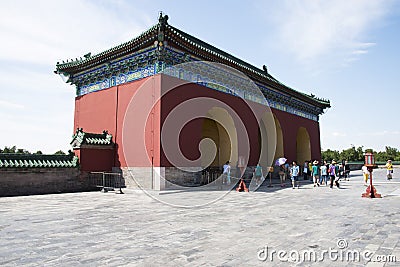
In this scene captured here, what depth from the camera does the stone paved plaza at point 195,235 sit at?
3.52 meters

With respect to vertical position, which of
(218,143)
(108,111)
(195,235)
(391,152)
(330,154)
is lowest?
(195,235)

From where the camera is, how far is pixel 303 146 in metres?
23.7

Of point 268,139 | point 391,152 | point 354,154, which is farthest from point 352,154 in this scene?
point 268,139

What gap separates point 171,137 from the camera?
1173 centimetres

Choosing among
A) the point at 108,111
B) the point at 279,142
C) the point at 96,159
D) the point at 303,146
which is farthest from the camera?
the point at 303,146

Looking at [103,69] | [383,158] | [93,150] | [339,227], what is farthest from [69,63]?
[383,158]

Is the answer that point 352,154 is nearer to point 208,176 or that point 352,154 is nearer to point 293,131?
point 293,131

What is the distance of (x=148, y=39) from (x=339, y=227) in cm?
907

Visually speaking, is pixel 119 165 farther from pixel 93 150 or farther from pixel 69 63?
pixel 69 63

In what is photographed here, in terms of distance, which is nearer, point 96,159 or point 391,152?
point 96,159

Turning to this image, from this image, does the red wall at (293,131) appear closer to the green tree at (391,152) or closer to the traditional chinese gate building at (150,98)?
the traditional chinese gate building at (150,98)

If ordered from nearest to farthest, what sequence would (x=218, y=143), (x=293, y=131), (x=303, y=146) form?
(x=218, y=143)
(x=293, y=131)
(x=303, y=146)

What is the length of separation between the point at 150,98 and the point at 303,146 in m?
15.8

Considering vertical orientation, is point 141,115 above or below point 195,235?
above
